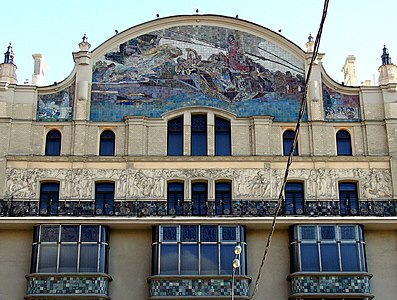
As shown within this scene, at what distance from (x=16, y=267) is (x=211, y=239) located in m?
8.22

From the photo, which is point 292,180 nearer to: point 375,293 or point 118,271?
point 375,293

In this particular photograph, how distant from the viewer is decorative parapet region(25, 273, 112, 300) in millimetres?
27438

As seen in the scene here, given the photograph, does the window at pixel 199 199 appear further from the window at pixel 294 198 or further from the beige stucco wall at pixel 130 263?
the window at pixel 294 198

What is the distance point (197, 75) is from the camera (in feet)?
106

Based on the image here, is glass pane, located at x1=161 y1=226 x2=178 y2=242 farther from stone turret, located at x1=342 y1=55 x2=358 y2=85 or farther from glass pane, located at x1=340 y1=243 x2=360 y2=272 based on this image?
stone turret, located at x1=342 y1=55 x2=358 y2=85

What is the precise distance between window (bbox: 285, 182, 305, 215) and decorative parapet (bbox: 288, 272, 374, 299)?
309 centimetres

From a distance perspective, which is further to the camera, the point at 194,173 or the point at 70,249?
the point at 194,173

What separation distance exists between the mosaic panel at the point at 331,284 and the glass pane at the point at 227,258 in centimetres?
269

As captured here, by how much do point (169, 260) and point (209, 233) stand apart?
2.04 m

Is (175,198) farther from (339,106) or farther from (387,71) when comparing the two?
(387,71)

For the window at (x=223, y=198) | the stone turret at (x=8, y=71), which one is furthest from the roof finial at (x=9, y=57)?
the window at (x=223, y=198)

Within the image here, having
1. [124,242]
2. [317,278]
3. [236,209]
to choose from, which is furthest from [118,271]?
[317,278]

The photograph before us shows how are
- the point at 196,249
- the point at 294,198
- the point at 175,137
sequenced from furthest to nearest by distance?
the point at 175,137
the point at 294,198
the point at 196,249

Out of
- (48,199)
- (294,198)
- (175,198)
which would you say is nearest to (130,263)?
(175,198)
